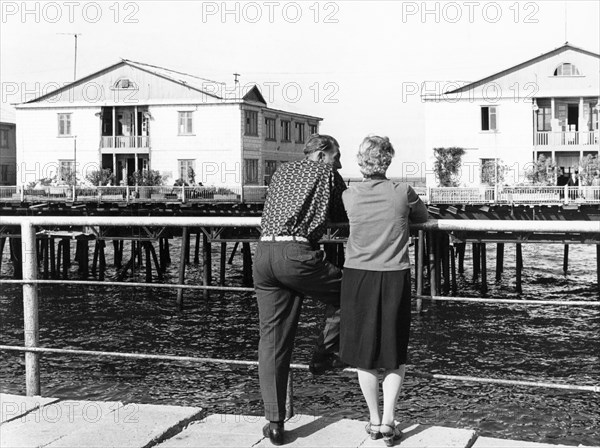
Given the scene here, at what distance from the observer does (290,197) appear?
4.83 metres

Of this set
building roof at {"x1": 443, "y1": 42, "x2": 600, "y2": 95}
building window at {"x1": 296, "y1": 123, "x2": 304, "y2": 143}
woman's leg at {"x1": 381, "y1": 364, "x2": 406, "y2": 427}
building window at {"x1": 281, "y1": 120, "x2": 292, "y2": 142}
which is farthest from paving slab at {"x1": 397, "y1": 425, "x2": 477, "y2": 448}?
building window at {"x1": 296, "y1": 123, "x2": 304, "y2": 143}

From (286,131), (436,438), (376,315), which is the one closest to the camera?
(436,438)

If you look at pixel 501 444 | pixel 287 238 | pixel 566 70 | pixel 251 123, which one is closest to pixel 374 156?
pixel 287 238

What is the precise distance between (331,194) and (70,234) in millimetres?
31169

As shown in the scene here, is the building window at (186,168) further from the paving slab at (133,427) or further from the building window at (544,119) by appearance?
the paving slab at (133,427)

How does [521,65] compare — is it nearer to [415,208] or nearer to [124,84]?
[124,84]

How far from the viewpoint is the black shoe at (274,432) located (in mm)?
4578

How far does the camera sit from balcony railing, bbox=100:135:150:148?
55.3 meters

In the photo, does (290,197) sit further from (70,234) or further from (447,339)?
(70,234)

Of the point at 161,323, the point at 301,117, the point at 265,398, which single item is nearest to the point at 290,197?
the point at 265,398

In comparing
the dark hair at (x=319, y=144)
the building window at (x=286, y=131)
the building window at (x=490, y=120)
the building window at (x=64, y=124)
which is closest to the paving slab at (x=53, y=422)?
the dark hair at (x=319, y=144)

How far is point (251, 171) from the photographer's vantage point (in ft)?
184

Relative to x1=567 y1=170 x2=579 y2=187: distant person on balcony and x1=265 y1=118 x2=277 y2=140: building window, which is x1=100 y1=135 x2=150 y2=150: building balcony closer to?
x1=265 y1=118 x2=277 y2=140: building window

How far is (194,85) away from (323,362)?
53848mm
